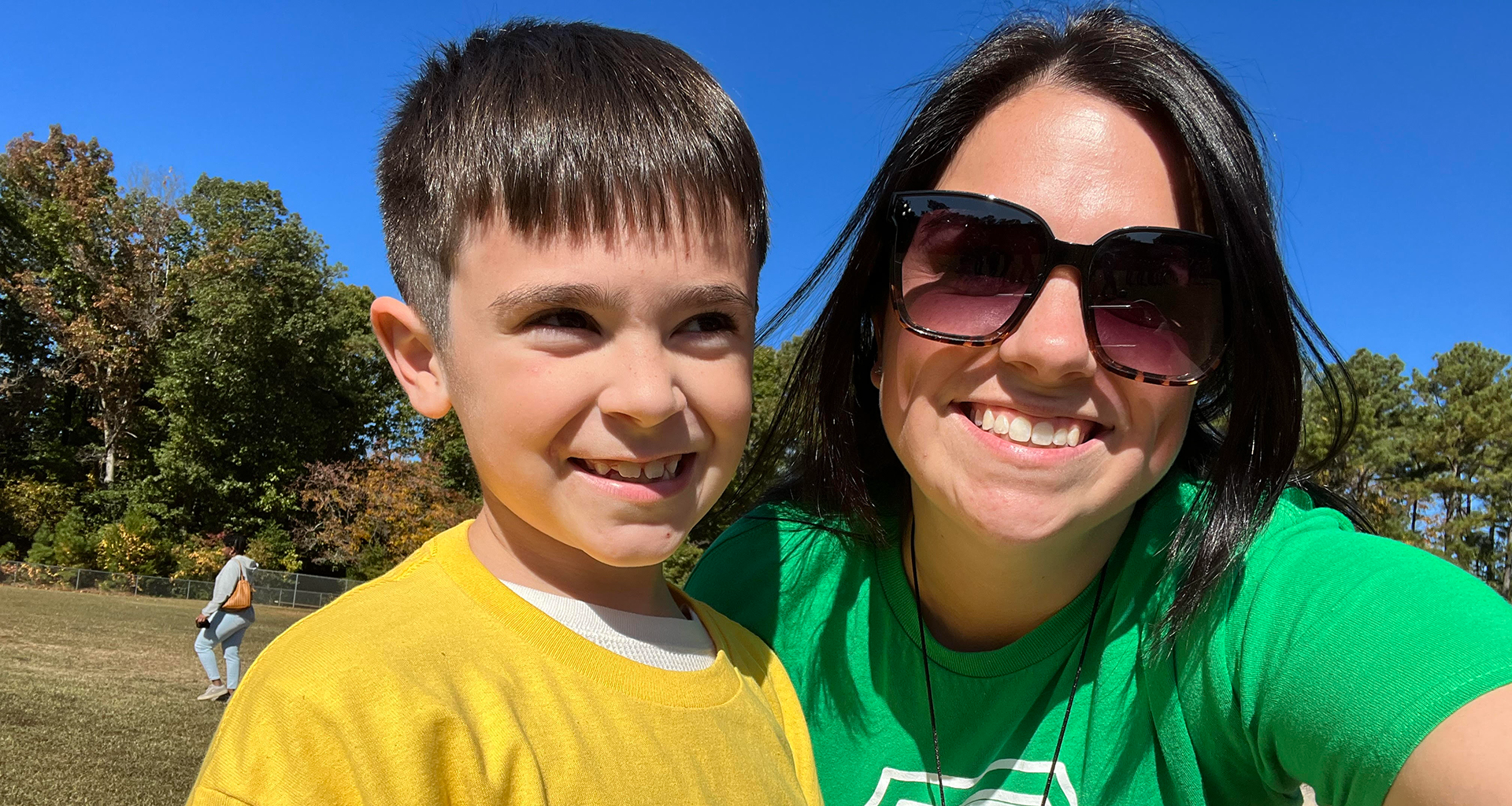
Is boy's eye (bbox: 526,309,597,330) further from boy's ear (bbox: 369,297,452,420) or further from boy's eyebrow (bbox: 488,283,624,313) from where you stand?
boy's ear (bbox: 369,297,452,420)

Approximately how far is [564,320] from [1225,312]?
121 centimetres

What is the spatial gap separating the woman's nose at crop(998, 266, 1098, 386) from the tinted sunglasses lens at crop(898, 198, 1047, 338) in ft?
0.13

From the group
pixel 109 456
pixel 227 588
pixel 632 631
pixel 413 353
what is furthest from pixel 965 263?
pixel 109 456

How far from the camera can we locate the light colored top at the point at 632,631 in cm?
167

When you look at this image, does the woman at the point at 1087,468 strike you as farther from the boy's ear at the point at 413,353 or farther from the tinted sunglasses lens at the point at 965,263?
the boy's ear at the point at 413,353

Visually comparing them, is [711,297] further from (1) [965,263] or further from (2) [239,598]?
(2) [239,598]

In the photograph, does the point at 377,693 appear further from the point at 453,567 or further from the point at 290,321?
the point at 290,321

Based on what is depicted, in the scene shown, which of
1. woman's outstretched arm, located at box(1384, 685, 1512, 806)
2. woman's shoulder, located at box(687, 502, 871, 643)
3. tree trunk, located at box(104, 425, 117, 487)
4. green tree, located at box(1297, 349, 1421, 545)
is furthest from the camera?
Result: tree trunk, located at box(104, 425, 117, 487)

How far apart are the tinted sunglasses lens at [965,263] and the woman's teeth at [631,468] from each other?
1.96 ft

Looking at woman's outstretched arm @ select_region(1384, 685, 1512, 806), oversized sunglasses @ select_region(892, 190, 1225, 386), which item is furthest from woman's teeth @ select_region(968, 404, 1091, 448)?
woman's outstretched arm @ select_region(1384, 685, 1512, 806)

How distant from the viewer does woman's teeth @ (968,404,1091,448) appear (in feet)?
5.90

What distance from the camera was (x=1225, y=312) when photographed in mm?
1838

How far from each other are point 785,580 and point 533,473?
0.87 metres

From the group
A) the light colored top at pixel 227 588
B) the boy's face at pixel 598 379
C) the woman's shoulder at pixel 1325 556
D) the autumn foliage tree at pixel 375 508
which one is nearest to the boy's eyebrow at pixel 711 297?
the boy's face at pixel 598 379
